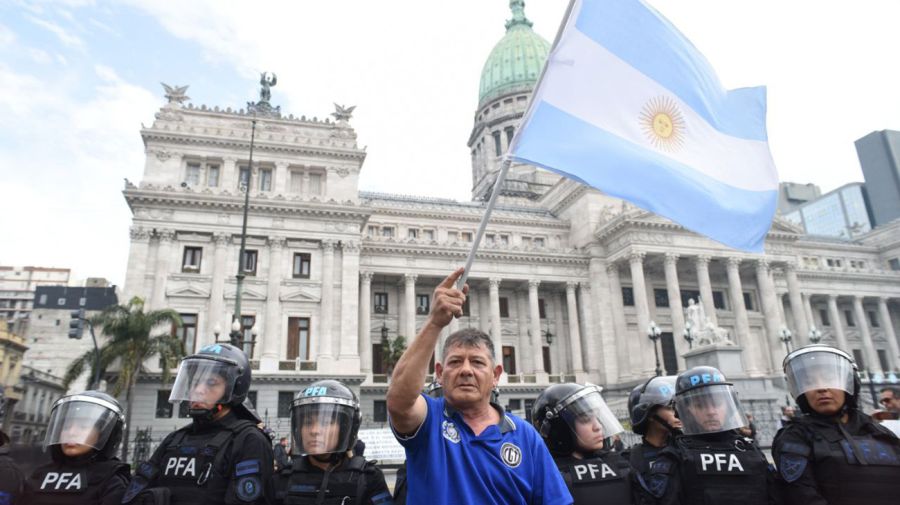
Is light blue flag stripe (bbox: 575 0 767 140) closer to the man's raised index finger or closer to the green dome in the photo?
the man's raised index finger

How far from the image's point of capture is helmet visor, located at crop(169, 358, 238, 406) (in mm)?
4668

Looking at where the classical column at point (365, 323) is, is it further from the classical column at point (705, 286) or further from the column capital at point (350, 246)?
the classical column at point (705, 286)

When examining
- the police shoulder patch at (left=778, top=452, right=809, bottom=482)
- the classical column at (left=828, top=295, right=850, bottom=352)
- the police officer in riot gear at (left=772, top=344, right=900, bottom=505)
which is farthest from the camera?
the classical column at (left=828, top=295, right=850, bottom=352)

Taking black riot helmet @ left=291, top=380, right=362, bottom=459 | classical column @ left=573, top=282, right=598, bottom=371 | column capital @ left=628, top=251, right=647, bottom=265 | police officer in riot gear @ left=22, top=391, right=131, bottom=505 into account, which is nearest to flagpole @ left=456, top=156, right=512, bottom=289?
black riot helmet @ left=291, top=380, right=362, bottom=459

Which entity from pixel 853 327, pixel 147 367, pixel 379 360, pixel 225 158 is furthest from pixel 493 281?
pixel 853 327

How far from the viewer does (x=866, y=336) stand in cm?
5188

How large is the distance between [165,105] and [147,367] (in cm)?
1688

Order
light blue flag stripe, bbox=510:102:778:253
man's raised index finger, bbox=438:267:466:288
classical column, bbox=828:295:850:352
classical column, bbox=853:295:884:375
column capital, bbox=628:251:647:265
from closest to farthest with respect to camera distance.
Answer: man's raised index finger, bbox=438:267:466:288
light blue flag stripe, bbox=510:102:778:253
column capital, bbox=628:251:647:265
classical column, bbox=853:295:884:375
classical column, bbox=828:295:850:352

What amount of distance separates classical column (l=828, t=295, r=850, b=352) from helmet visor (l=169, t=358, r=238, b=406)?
58997 mm

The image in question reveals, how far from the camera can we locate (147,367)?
103 ft

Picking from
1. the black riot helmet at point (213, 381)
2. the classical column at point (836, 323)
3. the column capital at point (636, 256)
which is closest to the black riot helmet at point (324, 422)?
the black riot helmet at point (213, 381)

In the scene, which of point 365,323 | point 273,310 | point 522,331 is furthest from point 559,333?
point 273,310

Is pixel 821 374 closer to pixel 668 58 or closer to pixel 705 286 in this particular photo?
pixel 668 58

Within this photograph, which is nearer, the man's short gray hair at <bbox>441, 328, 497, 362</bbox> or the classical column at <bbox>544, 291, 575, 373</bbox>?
the man's short gray hair at <bbox>441, 328, 497, 362</bbox>
